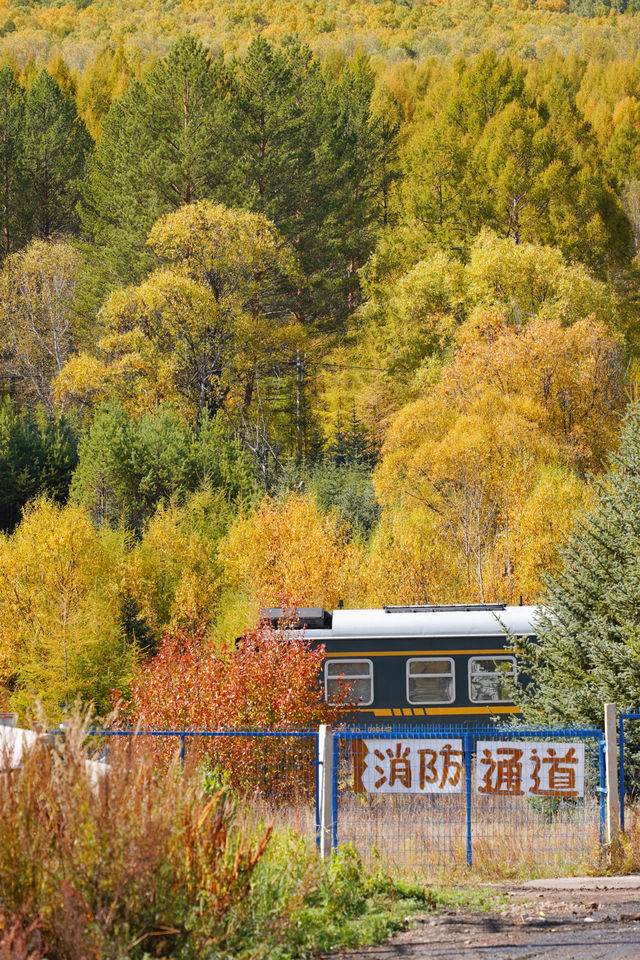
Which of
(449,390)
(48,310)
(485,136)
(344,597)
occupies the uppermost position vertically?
(485,136)

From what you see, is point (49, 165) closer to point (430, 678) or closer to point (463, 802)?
point (430, 678)

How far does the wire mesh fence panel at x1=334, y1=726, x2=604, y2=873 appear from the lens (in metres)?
12.0

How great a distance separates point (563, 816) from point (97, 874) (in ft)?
22.5

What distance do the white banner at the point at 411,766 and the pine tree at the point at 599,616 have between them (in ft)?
13.2

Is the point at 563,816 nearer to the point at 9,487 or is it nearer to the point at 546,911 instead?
the point at 546,911

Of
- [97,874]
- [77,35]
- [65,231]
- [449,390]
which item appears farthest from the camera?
[77,35]

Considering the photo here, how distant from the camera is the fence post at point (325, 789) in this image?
11.3 meters

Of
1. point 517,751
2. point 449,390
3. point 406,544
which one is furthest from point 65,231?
point 517,751

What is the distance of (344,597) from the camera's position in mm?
32875

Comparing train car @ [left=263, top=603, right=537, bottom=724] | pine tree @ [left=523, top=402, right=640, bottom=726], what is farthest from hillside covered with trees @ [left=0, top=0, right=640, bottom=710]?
pine tree @ [left=523, top=402, right=640, bottom=726]

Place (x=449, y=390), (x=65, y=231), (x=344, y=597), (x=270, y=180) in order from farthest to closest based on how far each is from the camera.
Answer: (x=65, y=231) < (x=270, y=180) < (x=449, y=390) < (x=344, y=597)

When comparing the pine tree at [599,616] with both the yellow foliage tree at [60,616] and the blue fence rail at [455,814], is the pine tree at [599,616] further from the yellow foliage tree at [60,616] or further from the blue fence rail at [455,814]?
the yellow foliage tree at [60,616]

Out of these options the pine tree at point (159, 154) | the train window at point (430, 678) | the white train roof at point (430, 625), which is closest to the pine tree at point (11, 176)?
the pine tree at point (159, 154)

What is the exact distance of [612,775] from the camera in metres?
12.2
